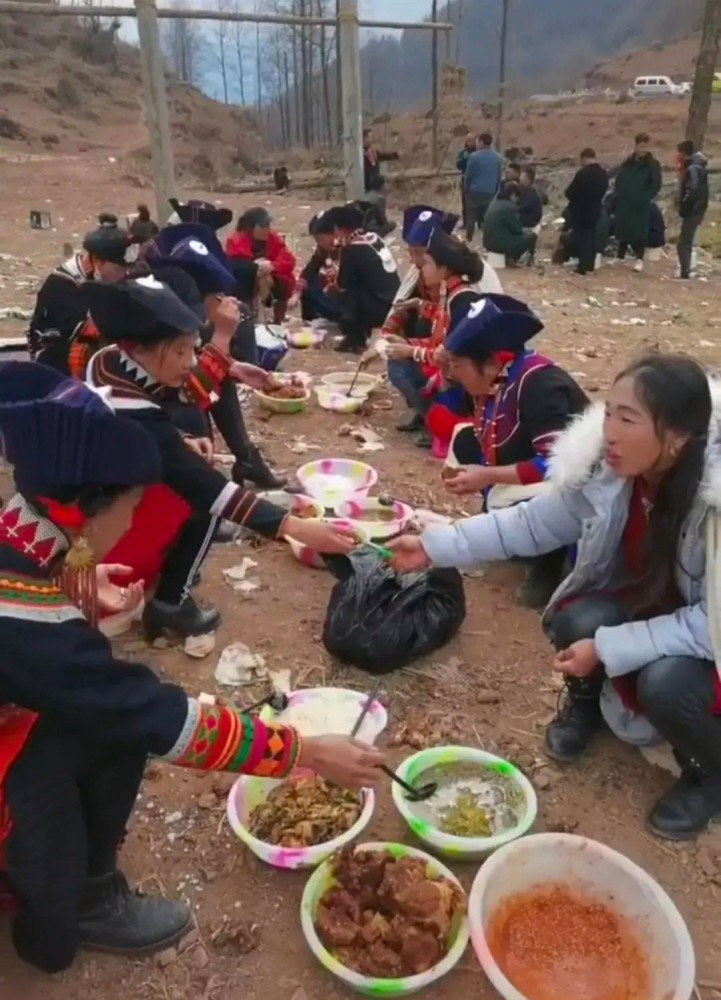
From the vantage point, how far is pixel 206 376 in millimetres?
3852

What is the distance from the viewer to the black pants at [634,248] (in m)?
11.5

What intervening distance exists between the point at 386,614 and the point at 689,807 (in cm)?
115

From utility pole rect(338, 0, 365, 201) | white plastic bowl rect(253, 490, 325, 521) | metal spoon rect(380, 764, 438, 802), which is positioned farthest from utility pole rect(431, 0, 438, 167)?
metal spoon rect(380, 764, 438, 802)

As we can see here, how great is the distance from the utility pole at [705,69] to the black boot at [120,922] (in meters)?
14.5

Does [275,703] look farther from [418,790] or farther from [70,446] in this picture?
[70,446]

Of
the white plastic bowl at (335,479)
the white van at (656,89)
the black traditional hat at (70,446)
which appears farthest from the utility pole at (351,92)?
the white van at (656,89)

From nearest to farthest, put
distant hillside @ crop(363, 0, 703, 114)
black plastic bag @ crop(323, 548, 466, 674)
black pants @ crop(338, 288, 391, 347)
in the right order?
black plastic bag @ crop(323, 548, 466, 674) < black pants @ crop(338, 288, 391, 347) < distant hillside @ crop(363, 0, 703, 114)

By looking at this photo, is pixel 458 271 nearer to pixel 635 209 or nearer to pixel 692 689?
pixel 692 689

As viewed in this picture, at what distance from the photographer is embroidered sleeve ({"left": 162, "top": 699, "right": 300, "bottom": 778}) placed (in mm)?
1790

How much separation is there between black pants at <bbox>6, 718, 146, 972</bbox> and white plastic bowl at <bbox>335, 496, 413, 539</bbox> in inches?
78.3

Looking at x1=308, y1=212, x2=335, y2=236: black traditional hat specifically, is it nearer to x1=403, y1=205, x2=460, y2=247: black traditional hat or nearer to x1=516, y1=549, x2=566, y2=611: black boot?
x1=403, y1=205, x2=460, y2=247: black traditional hat

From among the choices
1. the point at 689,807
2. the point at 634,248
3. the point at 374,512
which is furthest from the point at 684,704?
the point at 634,248

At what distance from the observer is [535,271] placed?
11.3m

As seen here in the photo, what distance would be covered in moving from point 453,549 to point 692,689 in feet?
2.71
